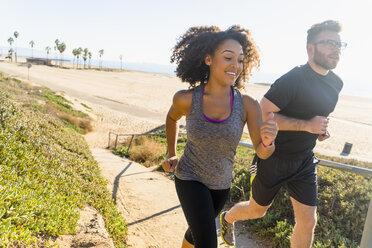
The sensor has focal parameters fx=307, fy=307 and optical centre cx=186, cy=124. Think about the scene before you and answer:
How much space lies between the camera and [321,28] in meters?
3.07

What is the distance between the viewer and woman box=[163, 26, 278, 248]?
8.14 ft

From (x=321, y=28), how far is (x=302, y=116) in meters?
0.90

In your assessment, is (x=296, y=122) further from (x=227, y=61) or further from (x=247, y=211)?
(x=247, y=211)

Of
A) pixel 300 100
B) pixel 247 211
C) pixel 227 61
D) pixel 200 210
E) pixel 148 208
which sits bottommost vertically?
pixel 148 208

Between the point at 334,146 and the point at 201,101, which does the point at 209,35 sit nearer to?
the point at 201,101

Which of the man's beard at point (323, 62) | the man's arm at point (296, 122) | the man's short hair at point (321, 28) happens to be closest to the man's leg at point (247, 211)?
the man's arm at point (296, 122)

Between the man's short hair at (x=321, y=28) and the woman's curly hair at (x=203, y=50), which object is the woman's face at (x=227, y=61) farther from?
the man's short hair at (x=321, y=28)

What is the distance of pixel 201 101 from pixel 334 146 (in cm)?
2395

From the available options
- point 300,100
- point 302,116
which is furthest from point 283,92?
point 302,116

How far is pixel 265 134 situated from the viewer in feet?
7.71

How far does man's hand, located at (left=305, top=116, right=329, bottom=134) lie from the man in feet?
0.14

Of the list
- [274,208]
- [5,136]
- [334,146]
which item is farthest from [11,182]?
[334,146]

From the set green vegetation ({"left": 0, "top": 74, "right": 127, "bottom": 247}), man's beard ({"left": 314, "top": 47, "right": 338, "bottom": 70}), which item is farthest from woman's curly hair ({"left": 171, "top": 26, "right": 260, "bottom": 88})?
green vegetation ({"left": 0, "top": 74, "right": 127, "bottom": 247})

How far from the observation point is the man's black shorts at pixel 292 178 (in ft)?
10.0
